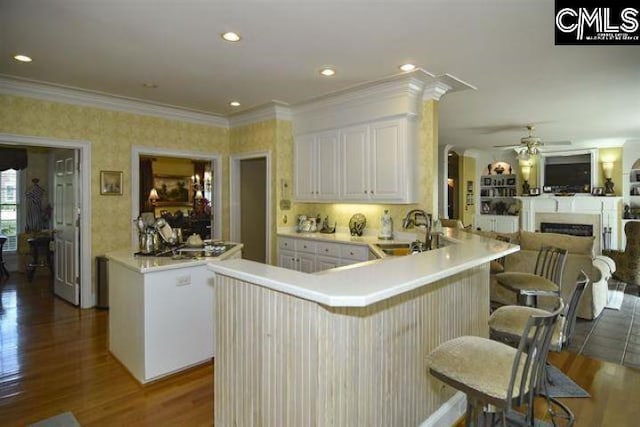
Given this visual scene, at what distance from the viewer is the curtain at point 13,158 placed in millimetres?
6254

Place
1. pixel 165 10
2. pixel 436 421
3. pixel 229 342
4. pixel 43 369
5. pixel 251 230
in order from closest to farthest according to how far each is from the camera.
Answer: pixel 229 342, pixel 436 421, pixel 165 10, pixel 43 369, pixel 251 230

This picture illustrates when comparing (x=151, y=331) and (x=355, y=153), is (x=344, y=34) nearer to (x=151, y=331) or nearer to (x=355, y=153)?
(x=355, y=153)

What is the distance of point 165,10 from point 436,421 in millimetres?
3119

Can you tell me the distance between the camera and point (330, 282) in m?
1.43

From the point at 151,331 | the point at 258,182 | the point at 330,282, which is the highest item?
the point at 258,182

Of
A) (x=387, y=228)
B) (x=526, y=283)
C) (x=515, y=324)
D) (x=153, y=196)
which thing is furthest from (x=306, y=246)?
(x=153, y=196)

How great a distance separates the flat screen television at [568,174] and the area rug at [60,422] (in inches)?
393

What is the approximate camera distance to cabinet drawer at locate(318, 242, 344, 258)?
4.41 m

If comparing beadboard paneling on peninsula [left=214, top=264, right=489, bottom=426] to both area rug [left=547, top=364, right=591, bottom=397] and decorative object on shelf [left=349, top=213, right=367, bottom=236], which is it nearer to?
area rug [left=547, top=364, right=591, bottom=397]

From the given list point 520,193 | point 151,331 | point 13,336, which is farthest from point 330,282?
point 520,193

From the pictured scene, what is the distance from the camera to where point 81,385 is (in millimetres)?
2713

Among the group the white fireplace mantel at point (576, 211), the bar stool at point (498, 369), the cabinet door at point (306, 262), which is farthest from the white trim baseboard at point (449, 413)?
the white fireplace mantel at point (576, 211)

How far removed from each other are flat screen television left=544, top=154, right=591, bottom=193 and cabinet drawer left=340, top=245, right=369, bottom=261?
715 centimetres

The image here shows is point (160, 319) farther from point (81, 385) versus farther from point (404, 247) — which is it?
point (404, 247)
